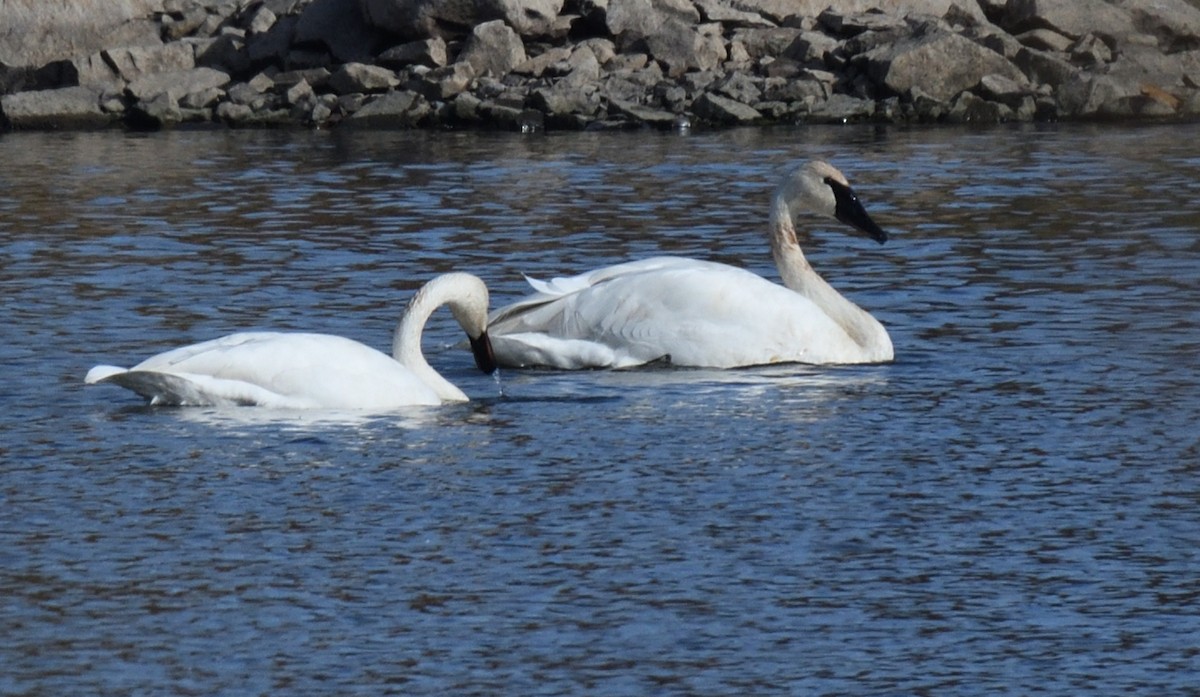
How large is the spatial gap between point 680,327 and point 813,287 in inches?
43.8

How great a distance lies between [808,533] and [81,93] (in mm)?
25859

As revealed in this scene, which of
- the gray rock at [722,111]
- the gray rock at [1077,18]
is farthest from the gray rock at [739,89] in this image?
the gray rock at [1077,18]

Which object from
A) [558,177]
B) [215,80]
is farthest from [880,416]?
[215,80]

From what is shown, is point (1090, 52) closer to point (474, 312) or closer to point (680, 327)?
point (680, 327)

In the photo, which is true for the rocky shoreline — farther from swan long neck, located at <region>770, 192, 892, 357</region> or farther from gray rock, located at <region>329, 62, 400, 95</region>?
swan long neck, located at <region>770, 192, 892, 357</region>

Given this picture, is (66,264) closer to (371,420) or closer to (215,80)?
(371,420)

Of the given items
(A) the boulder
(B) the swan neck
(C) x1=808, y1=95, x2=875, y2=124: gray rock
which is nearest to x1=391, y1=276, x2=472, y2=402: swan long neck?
(B) the swan neck

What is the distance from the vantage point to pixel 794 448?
8.91 meters

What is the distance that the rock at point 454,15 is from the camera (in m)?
31.3

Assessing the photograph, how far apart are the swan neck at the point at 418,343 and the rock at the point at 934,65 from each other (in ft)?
66.2

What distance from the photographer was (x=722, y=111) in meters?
29.1

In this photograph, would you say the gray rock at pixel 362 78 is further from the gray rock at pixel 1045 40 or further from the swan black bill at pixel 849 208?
the swan black bill at pixel 849 208

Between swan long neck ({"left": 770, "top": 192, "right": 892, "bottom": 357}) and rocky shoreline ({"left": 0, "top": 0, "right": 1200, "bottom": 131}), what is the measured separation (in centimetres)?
1708

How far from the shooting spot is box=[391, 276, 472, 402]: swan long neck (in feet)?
32.6
